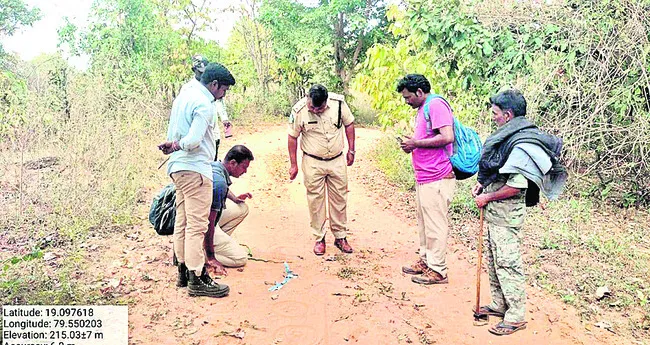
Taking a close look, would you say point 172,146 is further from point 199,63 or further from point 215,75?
point 199,63

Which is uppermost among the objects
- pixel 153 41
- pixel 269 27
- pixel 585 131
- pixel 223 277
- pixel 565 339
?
pixel 269 27

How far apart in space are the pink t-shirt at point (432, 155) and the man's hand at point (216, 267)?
1.83m

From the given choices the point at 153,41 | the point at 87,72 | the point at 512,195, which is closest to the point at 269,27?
the point at 153,41

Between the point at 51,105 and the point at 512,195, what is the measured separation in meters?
5.48

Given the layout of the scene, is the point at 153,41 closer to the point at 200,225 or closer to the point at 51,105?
the point at 51,105

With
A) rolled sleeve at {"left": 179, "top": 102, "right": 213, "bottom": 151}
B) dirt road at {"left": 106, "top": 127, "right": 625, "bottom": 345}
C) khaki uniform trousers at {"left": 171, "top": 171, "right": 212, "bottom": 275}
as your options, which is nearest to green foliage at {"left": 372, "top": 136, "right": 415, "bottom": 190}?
dirt road at {"left": 106, "top": 127, "right": 625, "bottom": 345}

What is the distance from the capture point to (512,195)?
3.50m

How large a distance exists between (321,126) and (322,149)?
21 cm

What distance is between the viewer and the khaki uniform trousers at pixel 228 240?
464 centimetres

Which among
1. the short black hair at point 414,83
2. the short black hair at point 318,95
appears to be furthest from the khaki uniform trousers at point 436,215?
the short black hair at point 318,95

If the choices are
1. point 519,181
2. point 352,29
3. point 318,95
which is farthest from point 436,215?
point 352,29

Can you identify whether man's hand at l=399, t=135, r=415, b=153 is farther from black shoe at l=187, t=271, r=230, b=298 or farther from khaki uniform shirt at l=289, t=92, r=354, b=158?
black shoe at l=187, t=271, r=230, b=298

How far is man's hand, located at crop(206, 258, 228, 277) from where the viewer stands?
4531 mm

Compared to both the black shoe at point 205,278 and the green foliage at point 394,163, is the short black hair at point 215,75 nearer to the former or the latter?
the black shoe at point 205,278
